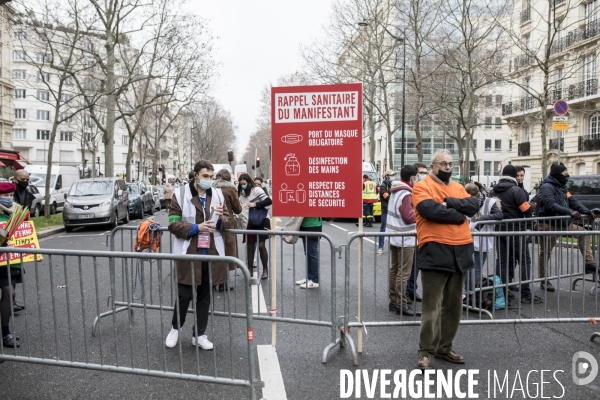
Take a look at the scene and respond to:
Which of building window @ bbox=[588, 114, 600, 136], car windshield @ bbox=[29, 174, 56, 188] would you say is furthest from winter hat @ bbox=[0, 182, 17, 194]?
building window @ bbox=[588, 114, 600, 136]

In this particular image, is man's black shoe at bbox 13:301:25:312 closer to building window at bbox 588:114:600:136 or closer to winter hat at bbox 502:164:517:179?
winter hat at bbox 502:164:517:179

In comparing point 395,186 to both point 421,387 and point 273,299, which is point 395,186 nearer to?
point 273,299

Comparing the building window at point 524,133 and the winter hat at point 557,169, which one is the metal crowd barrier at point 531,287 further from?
the building window at point 524,133

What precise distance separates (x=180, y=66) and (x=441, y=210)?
28.6 m

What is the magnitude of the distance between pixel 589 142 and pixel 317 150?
3652 centimetres

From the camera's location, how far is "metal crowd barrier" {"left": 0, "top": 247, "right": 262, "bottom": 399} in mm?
3951

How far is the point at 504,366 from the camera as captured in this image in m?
Result: 4.69

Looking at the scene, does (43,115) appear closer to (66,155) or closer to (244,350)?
(66,155)

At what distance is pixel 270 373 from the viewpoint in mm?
4484

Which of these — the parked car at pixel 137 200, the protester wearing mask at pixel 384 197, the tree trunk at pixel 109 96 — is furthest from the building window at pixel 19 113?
the protester wearing mask at pixel 384 197

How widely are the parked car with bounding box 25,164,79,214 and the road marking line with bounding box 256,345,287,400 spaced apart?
23.6 metres

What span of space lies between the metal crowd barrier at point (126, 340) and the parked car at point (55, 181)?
828 inches

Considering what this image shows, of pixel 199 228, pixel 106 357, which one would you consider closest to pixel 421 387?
pixel 199 228

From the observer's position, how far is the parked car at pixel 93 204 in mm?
17906
